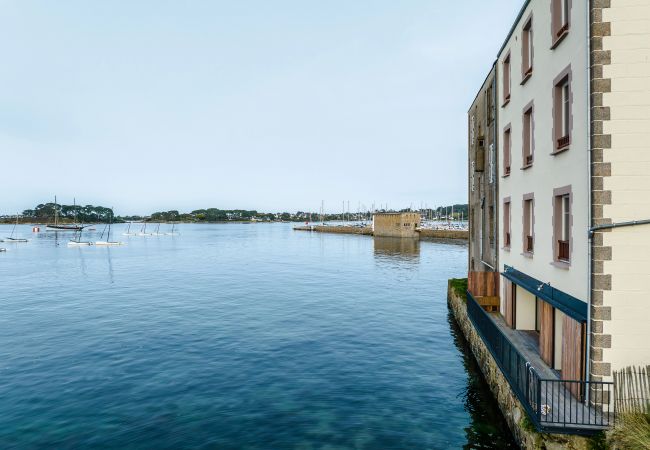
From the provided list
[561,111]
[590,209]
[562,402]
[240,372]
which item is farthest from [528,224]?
[240,372]

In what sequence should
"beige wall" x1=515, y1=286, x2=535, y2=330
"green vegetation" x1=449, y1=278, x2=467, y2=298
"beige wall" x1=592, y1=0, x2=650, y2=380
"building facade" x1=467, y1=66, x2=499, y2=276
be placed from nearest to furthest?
"beige wall" x1=592, y1=0, x2=650, y2=380 < "beige wall" x1=515, y1=286, x2=535, y2=330 < "building facade" x1=467, y1=66, x2=499, y2=276 < "green vegetation" x1=449, y1=278, x2=467, y2=298

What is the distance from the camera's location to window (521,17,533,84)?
656 inches

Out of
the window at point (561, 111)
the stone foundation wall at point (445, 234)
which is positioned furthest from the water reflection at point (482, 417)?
the stone foundation wall at point (445, 234)

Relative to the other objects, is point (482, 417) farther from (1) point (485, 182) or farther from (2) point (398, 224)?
(2) point (398, 224)

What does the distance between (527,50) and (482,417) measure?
49.9ft

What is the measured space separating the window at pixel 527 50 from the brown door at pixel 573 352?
10.2 m

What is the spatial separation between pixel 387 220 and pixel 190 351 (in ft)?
381

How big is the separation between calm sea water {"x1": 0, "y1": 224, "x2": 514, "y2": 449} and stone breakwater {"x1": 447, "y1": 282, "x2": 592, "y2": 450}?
754mm

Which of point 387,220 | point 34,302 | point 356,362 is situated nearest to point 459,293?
point 356,362

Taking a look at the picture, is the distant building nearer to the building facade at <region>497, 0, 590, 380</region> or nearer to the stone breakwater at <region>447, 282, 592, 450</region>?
the stone breakwater at <region>447, 282, 592, 450</region>

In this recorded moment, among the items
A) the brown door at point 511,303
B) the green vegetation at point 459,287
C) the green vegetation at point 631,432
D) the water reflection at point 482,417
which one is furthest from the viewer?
the green vegetation at point 459,287

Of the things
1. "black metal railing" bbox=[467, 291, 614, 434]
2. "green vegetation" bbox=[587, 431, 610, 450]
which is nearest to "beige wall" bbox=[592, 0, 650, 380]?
"black metal railing" bbox=[467, 291, 614, 434]

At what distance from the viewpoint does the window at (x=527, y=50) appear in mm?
16672

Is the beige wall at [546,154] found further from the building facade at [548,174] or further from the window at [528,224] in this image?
the window at [528,224]
